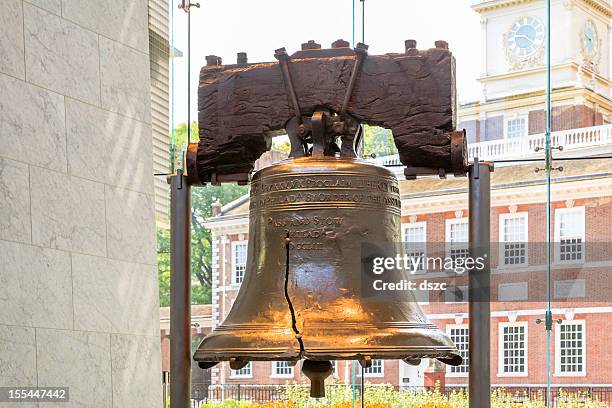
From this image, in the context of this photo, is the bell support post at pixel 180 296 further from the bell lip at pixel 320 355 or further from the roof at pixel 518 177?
the roof at pixel 518 177

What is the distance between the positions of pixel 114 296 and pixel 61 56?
30.8 inches

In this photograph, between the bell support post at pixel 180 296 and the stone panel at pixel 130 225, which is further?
the stone panel at pixel 130 225

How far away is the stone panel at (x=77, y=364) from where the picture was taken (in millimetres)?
3590

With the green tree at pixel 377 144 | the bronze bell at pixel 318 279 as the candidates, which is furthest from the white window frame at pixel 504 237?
the bronze bell at pixel 318 279

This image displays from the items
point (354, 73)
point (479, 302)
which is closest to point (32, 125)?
point (354, 73)

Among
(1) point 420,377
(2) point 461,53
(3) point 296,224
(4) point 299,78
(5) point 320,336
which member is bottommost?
(1) point 420,377

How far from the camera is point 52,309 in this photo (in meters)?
3.63

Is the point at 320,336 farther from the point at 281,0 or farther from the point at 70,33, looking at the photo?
the point at 281,0

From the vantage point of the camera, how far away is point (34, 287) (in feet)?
11.7

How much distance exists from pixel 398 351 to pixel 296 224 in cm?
46

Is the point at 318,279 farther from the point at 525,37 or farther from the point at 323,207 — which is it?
the point at 525,37

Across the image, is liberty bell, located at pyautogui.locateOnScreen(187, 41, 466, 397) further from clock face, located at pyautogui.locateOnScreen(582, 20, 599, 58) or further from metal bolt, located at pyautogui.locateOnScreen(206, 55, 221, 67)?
clock face, located at pyautogui.locateOnScreen(582, 20, 599, 58)

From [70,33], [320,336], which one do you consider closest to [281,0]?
[70,33]

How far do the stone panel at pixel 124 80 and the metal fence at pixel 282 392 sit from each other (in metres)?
3.44
